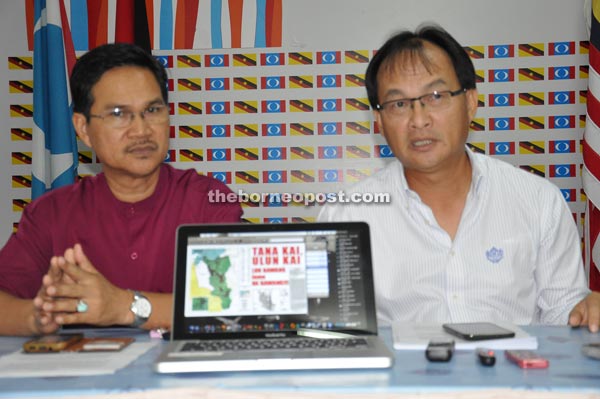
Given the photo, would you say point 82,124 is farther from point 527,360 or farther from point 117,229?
point 527,360

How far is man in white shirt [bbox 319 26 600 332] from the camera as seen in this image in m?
1.83

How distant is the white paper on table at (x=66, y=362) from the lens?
1.18 metres

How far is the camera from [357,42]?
10.7 feet

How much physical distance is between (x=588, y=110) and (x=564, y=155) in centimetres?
32

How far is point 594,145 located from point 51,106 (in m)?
2.46

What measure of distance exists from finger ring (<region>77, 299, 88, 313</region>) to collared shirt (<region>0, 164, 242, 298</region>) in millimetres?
447

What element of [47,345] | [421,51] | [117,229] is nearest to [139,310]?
[47,345]

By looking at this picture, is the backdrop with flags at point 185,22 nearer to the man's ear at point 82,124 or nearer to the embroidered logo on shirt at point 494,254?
the man's ear at point 82,124

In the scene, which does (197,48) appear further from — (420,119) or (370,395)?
(370,395)

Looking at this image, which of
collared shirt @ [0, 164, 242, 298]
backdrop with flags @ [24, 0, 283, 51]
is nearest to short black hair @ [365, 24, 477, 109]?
collared shirt @ [0, 164, 242, 298]

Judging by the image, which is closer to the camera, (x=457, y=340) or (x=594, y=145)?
(x=457, y=340)

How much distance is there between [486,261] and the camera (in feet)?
6.03

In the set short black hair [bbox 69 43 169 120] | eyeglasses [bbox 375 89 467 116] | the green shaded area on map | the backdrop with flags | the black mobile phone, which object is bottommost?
the black mobile phone

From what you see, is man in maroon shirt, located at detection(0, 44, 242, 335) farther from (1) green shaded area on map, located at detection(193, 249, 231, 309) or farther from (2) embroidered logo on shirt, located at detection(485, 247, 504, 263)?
(2) embroidered logo on shirt, located at detection(485, 247, 504, 263)
